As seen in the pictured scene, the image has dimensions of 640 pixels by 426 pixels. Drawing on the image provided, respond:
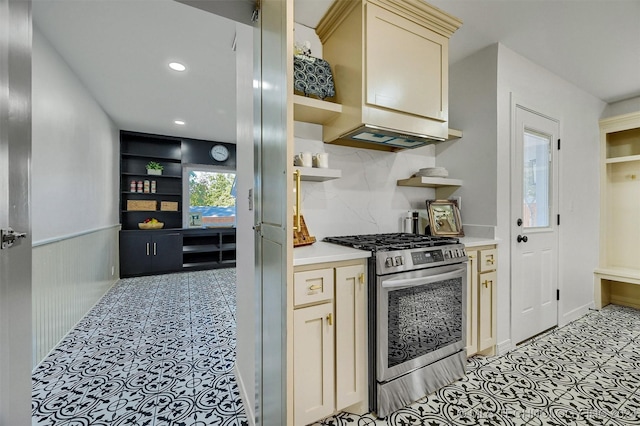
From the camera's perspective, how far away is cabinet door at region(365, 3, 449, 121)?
1.76 metres

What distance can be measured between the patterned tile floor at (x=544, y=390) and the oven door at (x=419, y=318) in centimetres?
25

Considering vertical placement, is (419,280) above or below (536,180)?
below

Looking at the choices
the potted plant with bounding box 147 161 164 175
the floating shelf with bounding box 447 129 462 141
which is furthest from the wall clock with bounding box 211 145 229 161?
the floating shelf with bounding box 447 129 462 141

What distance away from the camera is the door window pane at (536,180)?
255cm

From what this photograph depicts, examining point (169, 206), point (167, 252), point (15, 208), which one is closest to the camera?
point (15, 208)

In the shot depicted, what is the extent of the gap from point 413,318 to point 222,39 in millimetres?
2711

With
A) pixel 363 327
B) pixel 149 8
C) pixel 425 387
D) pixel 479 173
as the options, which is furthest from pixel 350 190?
pixel 149 8

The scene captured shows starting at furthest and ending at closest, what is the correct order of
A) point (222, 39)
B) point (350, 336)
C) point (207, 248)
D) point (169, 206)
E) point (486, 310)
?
point (207, 248), point (169, 206), point (222, 39), point (486, 310), point (350, 336)

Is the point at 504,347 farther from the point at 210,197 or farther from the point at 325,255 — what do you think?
the point at 210,197

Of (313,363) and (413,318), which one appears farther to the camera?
(413,318)

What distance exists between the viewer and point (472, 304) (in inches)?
82.1

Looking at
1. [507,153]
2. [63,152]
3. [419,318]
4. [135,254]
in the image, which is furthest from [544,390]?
[135,254]

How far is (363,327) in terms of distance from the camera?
1543 mm

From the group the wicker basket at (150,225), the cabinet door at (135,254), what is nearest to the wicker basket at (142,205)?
the wicker basket at (150,225)
